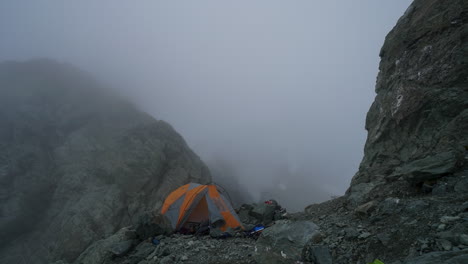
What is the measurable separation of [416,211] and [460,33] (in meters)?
7.06

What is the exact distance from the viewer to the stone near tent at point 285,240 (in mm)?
5414

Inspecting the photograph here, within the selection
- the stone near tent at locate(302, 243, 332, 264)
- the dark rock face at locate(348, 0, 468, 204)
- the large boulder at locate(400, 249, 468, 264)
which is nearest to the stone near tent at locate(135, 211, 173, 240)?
the stone near tent at locate(302, 243, 332, 264)

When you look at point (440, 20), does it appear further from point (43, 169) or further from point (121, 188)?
point (43, 169)

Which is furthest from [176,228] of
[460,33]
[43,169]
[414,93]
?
[43,169]

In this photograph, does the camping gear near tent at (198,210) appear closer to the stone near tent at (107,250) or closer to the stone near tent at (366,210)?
the stone near tent at (107,250)

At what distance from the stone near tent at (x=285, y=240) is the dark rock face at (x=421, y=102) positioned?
327 centimetres

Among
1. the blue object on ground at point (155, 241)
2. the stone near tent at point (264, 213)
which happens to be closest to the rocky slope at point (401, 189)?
the blue object on ground at point (155, 241)

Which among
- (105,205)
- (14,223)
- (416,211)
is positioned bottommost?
(14,223)

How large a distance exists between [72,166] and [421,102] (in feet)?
134

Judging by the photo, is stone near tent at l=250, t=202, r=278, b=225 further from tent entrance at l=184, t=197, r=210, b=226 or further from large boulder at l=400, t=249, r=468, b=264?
large boulder at l=400, t=249, r=468, b=264

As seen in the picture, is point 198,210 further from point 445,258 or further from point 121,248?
point 445,258

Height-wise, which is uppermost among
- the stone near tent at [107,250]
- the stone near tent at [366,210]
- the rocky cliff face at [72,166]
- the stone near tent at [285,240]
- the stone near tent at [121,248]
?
the stone near tent at [366,210]

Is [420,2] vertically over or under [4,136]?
over

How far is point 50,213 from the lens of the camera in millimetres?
29172
